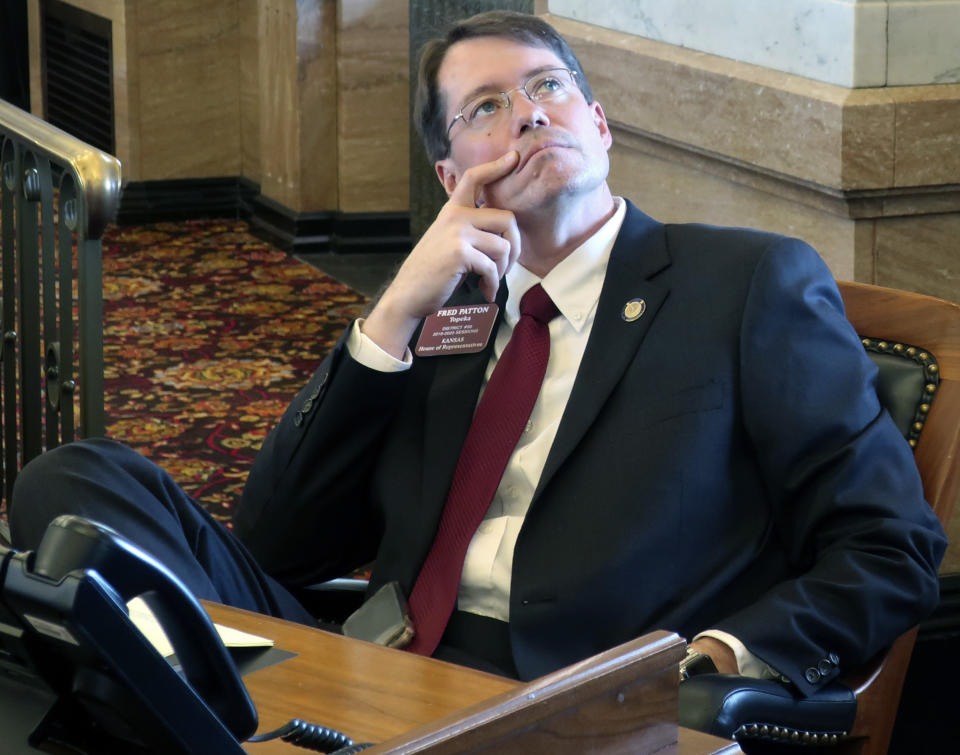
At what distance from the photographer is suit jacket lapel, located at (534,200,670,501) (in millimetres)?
1984

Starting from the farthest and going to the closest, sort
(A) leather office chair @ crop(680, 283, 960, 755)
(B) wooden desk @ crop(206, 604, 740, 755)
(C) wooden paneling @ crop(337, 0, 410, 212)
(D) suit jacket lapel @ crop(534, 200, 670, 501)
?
(C) wooden paneling @ crop(337, 0, 410, 212) → (D) suit jacket lapel @ crop(534, 200, 670, 501) → (A) leather office chair @ crop(680, 283, 960, 755) → (B) wooden desk @ crop(206, 604, 740, 755)

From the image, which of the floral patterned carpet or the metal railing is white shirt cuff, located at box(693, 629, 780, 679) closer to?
the metal railing

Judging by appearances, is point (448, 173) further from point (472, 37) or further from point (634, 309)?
point (634, 309)

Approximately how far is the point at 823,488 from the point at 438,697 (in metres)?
0.70

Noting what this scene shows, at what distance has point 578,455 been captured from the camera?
1.99 m

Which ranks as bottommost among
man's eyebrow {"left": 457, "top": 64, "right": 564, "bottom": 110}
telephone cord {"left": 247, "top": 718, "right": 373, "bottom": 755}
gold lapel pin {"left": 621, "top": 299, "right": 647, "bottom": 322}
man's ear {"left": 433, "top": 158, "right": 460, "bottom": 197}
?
telephone cord {"left": 247, "top": 718, "right": 373, "bottom": 755}

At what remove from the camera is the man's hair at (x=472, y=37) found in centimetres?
229

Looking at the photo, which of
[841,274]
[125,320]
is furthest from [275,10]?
[841,274]

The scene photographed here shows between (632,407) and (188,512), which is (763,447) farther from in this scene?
(188,512)

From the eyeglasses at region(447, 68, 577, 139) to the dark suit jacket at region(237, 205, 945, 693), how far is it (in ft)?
0.86

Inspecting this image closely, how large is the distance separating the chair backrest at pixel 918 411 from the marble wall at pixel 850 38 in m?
0.75

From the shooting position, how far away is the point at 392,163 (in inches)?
274

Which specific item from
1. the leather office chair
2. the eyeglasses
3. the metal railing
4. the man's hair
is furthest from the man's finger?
the metal railing

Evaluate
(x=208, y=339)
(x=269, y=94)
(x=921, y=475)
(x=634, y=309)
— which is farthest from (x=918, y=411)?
(x=269, y=94)
